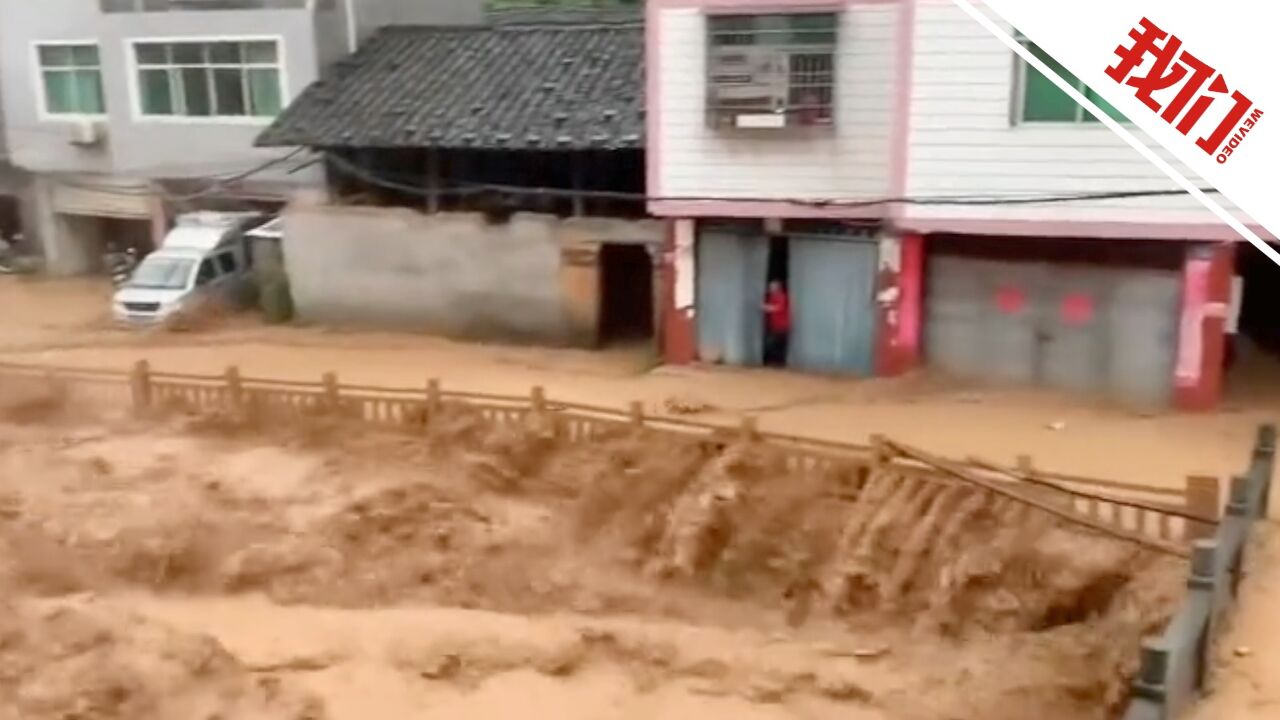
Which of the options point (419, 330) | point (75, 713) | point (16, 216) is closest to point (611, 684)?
point (75, 713)

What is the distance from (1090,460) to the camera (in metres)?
9.93

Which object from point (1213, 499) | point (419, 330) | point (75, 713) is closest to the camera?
point (1213, 499)

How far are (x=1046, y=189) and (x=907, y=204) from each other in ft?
4.04

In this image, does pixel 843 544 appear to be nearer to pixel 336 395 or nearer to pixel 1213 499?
pixel 1213 499

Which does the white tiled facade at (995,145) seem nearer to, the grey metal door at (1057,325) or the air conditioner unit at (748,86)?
the grey metal door at (1057,325)

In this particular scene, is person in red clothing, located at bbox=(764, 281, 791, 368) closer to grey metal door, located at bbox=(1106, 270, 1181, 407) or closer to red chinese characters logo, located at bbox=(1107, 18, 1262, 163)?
grey metal door, located at bbox=(1106, 270, 1181, 407)

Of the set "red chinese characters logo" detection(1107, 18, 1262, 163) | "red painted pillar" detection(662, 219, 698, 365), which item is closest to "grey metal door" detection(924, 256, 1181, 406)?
"red painted pillar" detection(662, 219, 698, 365)

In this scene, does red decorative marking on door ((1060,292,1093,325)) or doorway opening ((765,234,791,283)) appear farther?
doorway opening ((765,234,791,283))

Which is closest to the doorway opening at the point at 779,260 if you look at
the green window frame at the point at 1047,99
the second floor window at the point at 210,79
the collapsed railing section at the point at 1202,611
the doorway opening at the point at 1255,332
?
the green window frame at the point at 1047,99

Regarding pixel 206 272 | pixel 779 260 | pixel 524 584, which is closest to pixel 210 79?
pixel 206 272

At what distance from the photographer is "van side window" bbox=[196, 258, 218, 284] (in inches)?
622

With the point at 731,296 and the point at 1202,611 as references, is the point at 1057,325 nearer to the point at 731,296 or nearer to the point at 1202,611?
the point at 731,296

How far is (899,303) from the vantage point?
12.1 m

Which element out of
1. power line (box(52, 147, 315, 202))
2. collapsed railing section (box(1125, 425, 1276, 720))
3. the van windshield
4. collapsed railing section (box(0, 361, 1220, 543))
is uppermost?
power line (box(52, 147, 315, 202))
